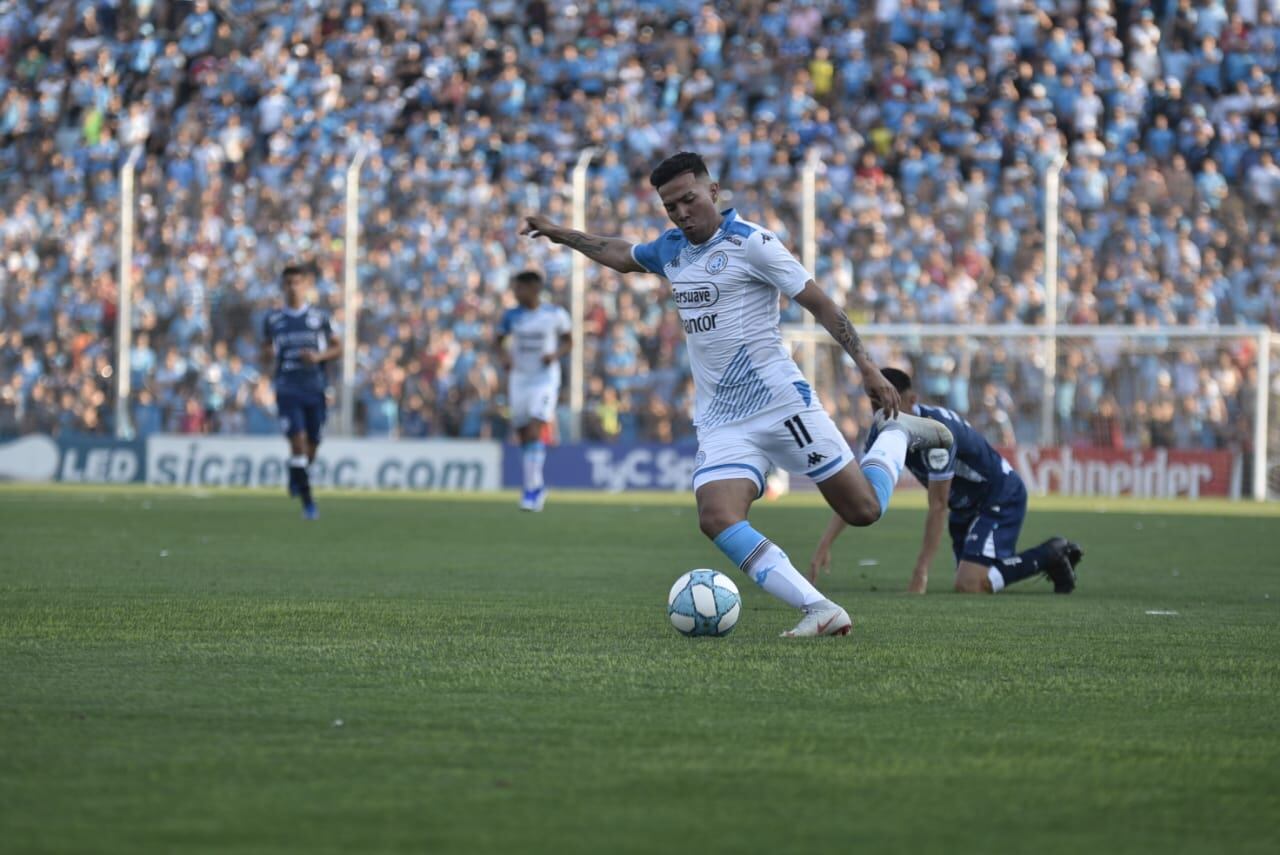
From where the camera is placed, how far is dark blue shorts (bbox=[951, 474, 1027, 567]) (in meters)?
11.3

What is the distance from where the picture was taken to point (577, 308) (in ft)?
90.4

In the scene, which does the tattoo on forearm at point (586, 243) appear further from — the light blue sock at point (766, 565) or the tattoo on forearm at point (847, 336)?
the light blue sock at point (766, 565)

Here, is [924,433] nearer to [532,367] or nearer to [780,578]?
[780,578]

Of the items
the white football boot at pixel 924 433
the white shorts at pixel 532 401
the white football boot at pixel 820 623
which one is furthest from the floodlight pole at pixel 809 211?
the white football boot at pixel 820 623

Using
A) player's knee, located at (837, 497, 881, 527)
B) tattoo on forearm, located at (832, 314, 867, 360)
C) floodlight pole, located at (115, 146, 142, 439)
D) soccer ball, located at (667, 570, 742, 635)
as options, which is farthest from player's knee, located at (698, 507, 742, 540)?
floodlight pole, located at (115, 146, 142, 439)

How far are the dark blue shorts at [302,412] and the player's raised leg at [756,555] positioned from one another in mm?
11494

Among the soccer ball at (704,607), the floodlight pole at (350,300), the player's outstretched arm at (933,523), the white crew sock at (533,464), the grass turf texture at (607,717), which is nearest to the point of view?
the grass turf texture at (607,717)

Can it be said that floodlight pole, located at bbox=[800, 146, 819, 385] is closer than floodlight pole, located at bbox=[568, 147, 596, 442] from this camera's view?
Yes

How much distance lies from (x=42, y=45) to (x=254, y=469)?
12.8 m

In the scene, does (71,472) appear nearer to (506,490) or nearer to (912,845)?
(506,490)

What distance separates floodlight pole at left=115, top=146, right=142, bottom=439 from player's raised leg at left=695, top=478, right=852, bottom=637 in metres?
22.5

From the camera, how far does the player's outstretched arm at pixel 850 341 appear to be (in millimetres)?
7941

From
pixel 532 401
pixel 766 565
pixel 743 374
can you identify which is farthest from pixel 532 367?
pixel 766 565

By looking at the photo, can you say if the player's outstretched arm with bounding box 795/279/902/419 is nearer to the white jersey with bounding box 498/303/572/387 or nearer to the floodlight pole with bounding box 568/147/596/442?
the white jersey with bounding box 498/303/572/387
